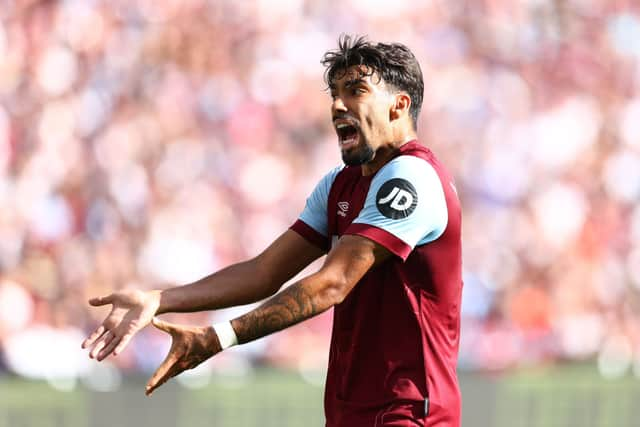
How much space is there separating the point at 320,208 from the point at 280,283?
34 centimetres

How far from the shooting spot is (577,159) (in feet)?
37.9

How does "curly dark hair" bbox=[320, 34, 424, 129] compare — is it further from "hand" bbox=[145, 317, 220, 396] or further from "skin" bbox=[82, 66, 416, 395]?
"hand" bbox=[145, 317, 220, 396]

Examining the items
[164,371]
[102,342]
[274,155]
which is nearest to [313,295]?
[164,371]

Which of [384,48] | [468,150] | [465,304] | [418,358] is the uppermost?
[468,150]

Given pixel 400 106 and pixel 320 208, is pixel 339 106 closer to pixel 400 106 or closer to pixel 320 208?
pixel 400 106

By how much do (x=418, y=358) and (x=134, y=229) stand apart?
5.49m

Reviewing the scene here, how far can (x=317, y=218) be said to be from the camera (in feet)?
15.1

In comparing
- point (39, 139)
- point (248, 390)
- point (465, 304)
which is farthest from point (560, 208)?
point (39, 139)

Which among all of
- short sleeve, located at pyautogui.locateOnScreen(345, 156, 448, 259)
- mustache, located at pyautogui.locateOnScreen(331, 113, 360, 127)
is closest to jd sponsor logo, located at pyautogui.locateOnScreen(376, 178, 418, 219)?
short sleeve, located at pyautogui.locateOnScreen(345, 156, 448, 259)

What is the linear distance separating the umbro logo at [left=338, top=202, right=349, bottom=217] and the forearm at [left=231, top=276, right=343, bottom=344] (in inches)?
22.4

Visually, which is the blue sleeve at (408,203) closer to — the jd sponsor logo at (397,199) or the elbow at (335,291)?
the jd sponsor logo at (397,199)

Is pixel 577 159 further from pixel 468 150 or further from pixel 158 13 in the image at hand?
pixel 158 13

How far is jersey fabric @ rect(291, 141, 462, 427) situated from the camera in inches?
157

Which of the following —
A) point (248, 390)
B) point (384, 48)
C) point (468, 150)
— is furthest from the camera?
point (468, 150)
